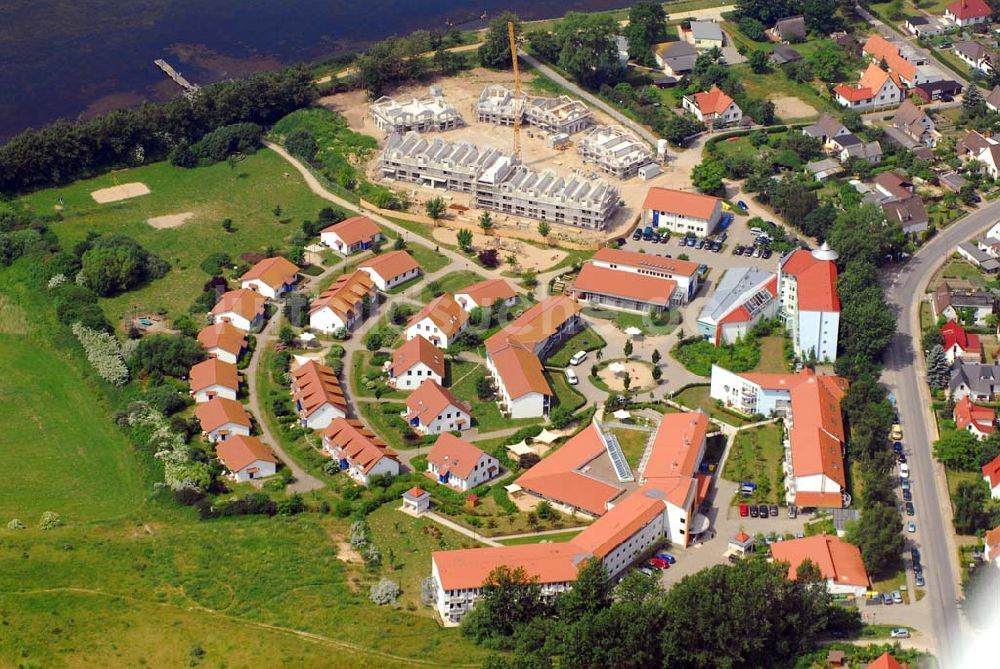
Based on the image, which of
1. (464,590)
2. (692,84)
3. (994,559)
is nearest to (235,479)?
(464,590)

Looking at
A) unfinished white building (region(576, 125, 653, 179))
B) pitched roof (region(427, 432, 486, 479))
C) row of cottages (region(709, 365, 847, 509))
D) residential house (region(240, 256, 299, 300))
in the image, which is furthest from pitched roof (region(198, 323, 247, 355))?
unfinished white building (region(576, 125, 653, 179))

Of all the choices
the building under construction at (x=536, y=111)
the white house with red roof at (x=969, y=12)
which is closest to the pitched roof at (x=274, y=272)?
the building under construction at (x=536, y=111)

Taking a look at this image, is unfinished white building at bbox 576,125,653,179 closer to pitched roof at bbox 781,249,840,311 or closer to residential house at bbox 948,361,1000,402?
pitched roof at bbox 781,249,840,311

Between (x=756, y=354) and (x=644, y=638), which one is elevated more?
(x=644, y=638)

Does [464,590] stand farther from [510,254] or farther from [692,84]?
[692,84]

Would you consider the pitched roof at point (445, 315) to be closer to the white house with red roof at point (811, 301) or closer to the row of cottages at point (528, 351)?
the row of cottages at point (528, 351)

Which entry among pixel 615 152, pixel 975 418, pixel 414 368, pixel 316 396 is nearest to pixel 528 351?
pixel 414 368

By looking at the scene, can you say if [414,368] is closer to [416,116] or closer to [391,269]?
[391,269]
